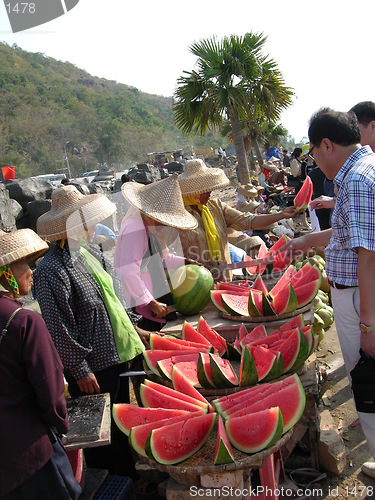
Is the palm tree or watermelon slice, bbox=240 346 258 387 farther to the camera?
the palm tree

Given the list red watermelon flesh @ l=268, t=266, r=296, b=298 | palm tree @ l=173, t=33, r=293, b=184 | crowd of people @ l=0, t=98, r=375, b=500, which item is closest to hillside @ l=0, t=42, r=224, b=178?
palm tree @ l=173, t=33, r=293, b=184

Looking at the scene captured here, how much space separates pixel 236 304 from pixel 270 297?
0.28m

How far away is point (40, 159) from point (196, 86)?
59298mm

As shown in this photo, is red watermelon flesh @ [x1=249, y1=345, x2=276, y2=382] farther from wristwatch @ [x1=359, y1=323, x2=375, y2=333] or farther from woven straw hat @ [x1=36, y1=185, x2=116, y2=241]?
woven straw hat @ [x1=36, y1=185, x2=116, y2=241]

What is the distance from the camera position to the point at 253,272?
165 inches

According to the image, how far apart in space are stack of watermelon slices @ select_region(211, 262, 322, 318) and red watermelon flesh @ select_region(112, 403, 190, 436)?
47.2 inches

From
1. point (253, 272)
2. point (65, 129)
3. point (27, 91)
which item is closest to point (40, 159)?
point (65, 129)

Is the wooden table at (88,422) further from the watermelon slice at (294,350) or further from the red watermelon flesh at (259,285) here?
the red watermelon flesh at (259,285)

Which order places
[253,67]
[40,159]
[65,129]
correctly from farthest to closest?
[65,129] < [40,159] < [253,67]

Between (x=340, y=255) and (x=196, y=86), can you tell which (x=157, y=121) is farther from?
(x=340, y=255)

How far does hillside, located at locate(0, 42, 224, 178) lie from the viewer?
66000mm

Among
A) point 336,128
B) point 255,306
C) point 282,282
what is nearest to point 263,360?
point 255,306

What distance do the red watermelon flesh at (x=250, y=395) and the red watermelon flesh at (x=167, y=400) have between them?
94mm

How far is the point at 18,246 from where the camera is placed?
2062 millimetres
